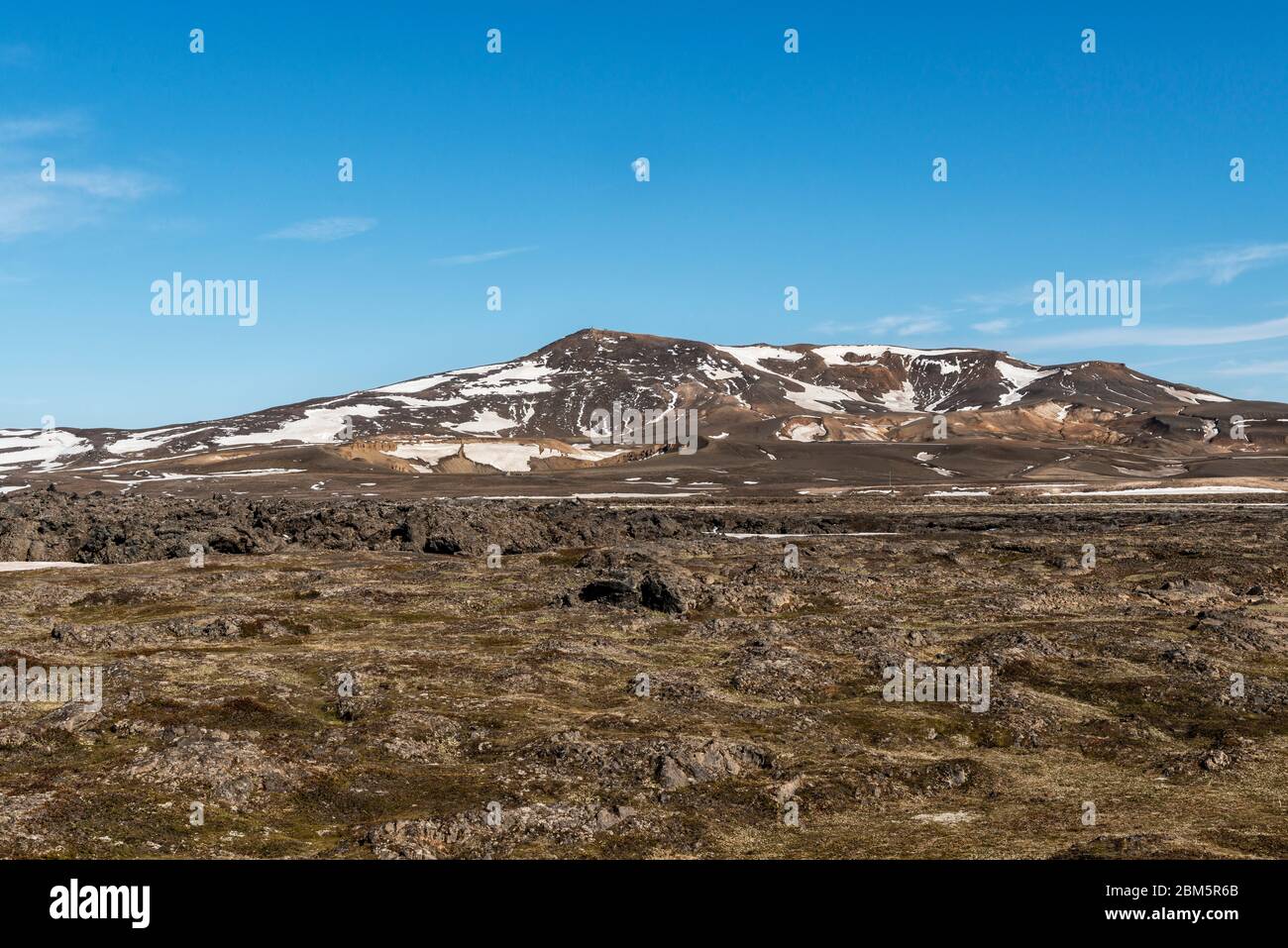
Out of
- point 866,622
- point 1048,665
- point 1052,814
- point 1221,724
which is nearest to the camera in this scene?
point 1052,814

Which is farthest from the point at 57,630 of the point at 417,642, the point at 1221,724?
the point at 1221,724

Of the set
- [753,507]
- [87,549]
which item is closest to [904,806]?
[87,549]

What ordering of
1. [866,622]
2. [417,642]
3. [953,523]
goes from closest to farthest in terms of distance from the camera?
[417,642], [866,622], [953,523]

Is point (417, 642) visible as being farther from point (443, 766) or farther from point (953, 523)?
point (953, 523)
